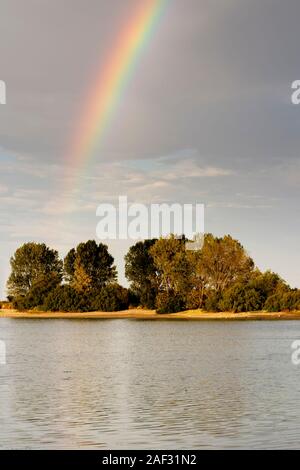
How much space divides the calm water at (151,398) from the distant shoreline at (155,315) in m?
69.1

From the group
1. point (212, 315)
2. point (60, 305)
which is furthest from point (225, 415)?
point (60, 305)

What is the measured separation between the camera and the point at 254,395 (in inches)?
1463

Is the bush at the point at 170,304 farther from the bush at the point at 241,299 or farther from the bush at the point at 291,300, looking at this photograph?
the bush at the point at 291,300

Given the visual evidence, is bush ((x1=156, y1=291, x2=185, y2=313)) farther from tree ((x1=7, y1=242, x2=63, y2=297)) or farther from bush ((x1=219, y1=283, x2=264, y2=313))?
tree ((x1=7, y1=242, x2=63, y2=297))

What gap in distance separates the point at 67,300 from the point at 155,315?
67.5 feet

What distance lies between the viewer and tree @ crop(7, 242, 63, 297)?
185375 millimetres

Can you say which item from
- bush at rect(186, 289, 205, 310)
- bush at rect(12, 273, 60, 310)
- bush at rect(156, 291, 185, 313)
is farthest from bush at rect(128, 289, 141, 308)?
bush at rect(12, 273, 60, 310)

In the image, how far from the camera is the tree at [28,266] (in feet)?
608

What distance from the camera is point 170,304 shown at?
155 m

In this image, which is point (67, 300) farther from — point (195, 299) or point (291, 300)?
point (291, 300)

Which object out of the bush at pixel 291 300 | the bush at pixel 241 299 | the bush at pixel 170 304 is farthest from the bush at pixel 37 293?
the bush at pixel 291 300

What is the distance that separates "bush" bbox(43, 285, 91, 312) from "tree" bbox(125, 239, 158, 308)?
34.0 feet

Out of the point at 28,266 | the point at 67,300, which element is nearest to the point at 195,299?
the point at 67,300
